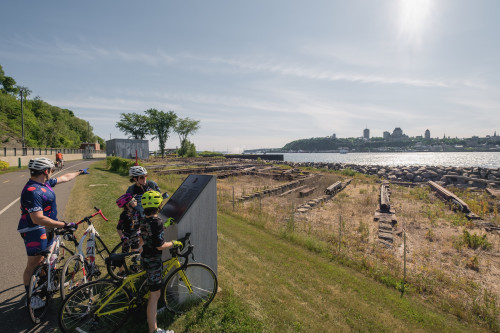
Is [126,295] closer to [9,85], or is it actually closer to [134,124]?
[134,124]

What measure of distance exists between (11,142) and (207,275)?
7344 cm

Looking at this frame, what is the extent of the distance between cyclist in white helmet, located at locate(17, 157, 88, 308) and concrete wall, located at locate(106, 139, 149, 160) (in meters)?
48.0

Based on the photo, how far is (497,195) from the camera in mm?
18969

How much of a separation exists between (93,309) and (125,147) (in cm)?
5244

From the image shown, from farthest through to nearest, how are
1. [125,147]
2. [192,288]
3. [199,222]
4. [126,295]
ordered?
[125,147]
[199,222]
[192,288]
[126,295]

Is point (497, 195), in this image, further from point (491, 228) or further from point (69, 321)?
point (69, 321)

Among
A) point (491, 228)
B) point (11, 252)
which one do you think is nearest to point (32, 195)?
point (11, 252)

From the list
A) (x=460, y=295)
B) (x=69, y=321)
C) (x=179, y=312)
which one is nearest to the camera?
(x=69, y=321)

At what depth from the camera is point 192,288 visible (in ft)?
13.6

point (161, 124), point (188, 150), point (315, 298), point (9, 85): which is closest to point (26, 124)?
point (9, 85)

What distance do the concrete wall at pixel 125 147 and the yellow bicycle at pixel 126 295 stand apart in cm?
4864

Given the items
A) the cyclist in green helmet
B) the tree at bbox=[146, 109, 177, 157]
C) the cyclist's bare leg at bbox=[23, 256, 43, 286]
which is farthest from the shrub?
the tree at bbox=[146, 109, 177, 157]

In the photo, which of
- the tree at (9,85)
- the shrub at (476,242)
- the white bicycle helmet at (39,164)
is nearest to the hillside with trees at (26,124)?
the tree at (9,85)

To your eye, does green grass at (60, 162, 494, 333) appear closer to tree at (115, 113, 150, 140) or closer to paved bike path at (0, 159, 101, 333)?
paved bike path at (0, 159, 101, 333)
